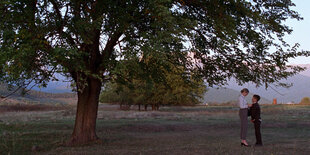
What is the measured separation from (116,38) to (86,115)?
4087mm

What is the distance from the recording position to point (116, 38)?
1534 centimetres

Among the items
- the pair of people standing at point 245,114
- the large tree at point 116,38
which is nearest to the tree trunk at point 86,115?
the large tree at point 116,38

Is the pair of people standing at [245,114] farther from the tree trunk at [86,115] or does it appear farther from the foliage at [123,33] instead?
the tree trunk at [86,115]

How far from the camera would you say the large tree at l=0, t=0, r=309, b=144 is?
1138 cm

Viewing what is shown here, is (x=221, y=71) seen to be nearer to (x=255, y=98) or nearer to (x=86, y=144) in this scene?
(x=255, y=98)

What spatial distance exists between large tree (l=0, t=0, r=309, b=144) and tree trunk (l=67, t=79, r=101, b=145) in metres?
0.05

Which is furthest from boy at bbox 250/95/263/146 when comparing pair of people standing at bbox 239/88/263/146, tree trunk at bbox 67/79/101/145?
tree trunk at bbox 67/79/101/145

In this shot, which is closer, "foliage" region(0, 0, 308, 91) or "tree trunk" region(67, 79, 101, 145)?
"foliage" region(0, 0, 308, 91)

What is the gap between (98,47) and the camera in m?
15.4

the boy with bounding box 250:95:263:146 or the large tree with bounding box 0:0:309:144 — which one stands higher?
the large tree with bounding box 0:0:309:144

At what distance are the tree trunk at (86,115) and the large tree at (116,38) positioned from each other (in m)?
0.05

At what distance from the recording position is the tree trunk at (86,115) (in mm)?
15164

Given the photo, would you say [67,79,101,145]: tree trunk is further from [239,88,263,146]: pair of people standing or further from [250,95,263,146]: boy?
[250,95,263,146]: boy

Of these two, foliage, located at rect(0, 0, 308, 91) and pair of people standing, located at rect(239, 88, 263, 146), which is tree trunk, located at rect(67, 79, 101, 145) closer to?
foliage, located at rect(0, 0, 308, 91)
